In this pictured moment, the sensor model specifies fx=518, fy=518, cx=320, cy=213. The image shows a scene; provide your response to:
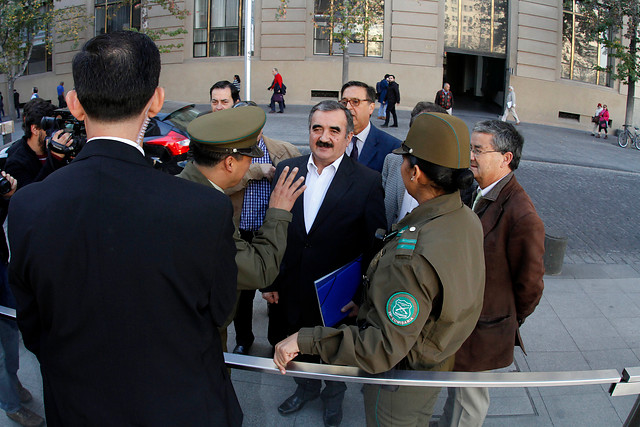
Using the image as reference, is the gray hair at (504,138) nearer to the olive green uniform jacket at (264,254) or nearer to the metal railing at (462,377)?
the metal railing at (462,377)

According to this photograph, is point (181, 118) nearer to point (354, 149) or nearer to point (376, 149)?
point (354, 149)

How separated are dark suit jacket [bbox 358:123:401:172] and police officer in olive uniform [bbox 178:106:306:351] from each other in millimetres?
1879

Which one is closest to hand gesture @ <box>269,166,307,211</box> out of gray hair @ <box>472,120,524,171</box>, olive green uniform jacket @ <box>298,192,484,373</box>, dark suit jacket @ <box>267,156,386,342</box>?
olive green uniform jacket @ <box>298,192,484,373</box>

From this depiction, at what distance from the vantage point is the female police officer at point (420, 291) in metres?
1.82

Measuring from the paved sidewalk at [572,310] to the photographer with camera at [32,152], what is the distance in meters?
1.94

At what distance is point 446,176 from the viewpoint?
205cm

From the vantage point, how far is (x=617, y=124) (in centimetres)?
2273

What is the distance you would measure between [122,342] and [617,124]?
84.3ft

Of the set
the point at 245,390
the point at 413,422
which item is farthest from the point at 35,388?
the point at 413,422

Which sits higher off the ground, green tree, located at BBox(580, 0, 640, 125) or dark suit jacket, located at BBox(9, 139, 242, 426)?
green tree, located at BBox(580, 0, 640, 125)

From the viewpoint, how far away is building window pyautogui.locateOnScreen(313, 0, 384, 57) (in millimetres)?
21172

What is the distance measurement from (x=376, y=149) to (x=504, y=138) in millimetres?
1206

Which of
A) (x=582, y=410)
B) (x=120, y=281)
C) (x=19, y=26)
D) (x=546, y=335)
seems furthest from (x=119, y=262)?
(x=19, y=26)

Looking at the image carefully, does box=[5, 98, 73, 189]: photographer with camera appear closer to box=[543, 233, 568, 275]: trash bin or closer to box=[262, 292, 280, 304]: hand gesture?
box=[262, 292, 280, 304]: hand gesture
